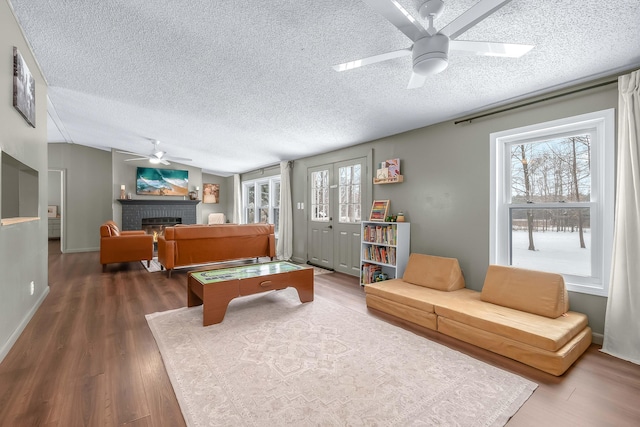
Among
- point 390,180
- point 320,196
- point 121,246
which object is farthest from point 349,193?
point 121,246

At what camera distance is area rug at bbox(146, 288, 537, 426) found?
1549 mm

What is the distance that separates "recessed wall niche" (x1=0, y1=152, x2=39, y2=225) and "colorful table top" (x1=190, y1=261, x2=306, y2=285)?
1.56m

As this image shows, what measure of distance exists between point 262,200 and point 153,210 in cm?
311

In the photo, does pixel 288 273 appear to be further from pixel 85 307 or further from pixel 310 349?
pixel 85 307

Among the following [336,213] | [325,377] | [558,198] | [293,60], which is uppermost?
[293,60]

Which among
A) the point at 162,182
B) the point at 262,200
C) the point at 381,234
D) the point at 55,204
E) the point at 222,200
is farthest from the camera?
the point at 222,200

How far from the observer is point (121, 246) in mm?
5125

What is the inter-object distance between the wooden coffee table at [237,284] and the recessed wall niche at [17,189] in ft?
5.12

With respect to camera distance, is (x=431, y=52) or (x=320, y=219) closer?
(x=431, y=52)

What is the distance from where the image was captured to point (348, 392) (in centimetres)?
174

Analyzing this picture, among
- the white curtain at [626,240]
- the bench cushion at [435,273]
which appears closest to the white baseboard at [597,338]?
the white curtain at [626,240]

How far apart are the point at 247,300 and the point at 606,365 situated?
3302 mm

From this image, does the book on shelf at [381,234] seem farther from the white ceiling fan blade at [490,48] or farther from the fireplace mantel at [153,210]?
the fireplace mantel at [153,210]

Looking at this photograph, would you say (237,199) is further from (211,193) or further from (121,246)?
(121,246)
